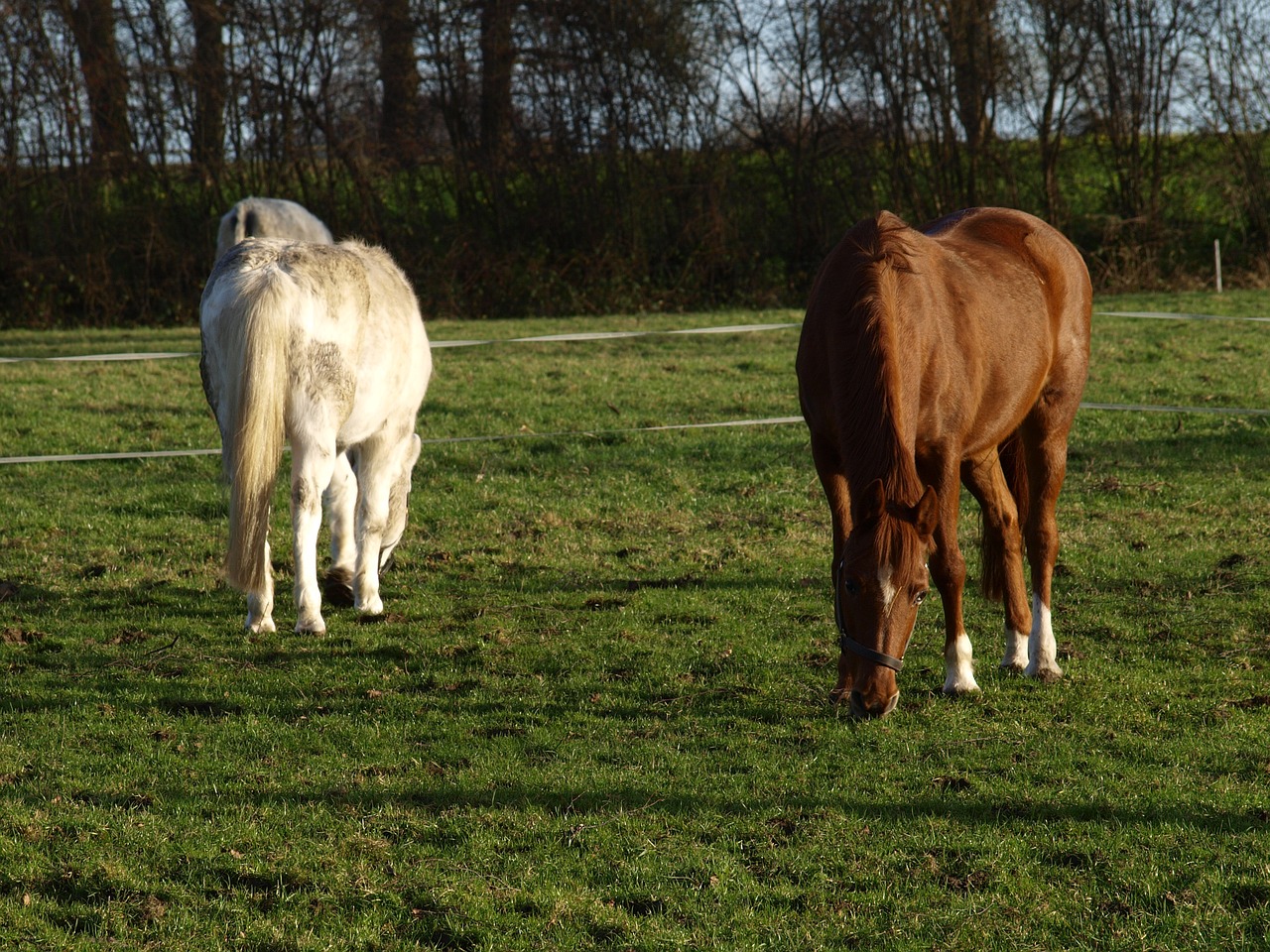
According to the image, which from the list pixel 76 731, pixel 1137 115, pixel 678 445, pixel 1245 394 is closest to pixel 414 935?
pixel 76 731

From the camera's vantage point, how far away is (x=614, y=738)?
175 inches

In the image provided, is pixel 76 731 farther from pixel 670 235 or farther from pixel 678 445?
pixel 670 235

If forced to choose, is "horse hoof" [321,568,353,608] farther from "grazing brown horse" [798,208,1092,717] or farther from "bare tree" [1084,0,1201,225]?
"bare tree" [1084,0,1201,225]

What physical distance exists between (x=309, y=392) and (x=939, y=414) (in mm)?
2778

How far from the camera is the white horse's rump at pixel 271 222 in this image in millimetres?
9211

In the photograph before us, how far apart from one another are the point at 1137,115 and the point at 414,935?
78.9 feet

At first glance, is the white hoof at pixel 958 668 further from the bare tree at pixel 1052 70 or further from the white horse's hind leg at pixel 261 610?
the bare tree at pixel 1052 70

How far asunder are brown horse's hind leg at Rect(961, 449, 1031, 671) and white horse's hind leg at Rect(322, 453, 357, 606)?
3146 mm

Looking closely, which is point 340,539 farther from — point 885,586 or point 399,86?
point 399,86

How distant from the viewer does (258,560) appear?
5.43 meters

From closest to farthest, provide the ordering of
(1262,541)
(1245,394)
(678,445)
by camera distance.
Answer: (1262,541)
(678,445)
(1245,394)

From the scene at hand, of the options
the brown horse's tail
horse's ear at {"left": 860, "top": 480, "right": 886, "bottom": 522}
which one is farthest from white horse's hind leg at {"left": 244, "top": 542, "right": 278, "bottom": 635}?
the brown horse's tail

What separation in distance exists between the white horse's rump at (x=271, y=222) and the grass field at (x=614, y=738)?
1968mm

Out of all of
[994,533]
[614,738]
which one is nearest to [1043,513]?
[994,533]
